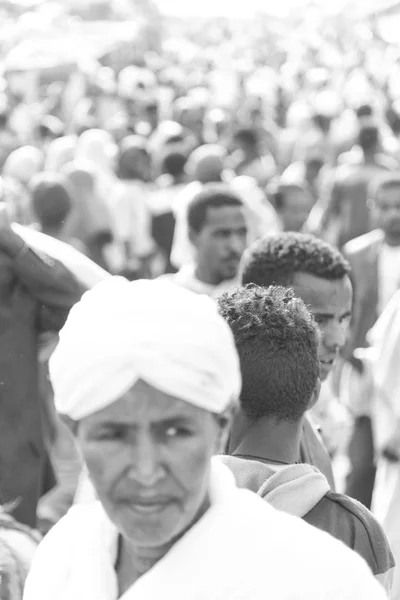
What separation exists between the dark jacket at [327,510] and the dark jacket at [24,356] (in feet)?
5.05

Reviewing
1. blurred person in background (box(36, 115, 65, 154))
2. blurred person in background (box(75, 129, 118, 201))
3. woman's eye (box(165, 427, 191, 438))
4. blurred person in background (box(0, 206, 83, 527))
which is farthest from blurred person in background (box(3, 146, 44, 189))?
woman's eye (box(165, 427, 191, 438))

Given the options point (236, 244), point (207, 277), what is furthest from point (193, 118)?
point (207, 277)

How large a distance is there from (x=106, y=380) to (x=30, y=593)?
0.38 m

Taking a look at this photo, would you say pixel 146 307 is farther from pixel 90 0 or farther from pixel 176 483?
pixel 90 0

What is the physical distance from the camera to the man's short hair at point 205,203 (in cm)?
532

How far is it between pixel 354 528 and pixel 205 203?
3225 mm

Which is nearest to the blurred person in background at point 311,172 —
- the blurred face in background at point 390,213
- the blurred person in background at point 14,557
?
the blurred face in background at point 390,213

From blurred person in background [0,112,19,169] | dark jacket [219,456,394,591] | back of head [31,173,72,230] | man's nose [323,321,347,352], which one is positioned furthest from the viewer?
blurred person in background [0,112,19,169]

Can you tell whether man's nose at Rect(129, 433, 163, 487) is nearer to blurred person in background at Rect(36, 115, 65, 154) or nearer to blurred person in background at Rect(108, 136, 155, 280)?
blurred person in background at Rect(108, 136, 155, 280)

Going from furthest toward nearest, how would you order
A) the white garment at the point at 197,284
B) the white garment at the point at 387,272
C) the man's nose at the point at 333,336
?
1. the white garment at the point at 387,272
2. the white garment at the point at 197,284
3. the man's nose at the point at 333,336

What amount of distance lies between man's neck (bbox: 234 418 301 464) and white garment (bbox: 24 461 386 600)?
644mm

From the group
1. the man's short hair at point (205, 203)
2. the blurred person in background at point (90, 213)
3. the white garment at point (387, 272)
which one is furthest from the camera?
the blurred person in background at point (90, 213)

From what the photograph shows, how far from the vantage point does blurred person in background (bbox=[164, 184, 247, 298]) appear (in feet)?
16.5

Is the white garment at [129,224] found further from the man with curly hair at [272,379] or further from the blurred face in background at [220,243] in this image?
the man with curly hair at [272,379]
